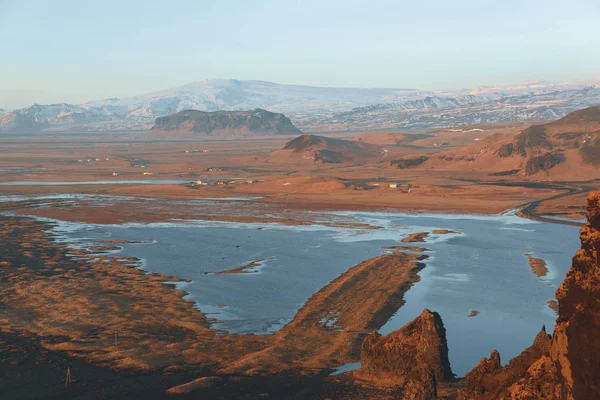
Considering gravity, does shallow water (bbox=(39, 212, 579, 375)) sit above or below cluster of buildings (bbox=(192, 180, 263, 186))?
above

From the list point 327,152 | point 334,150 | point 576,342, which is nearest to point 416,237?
point 576,342

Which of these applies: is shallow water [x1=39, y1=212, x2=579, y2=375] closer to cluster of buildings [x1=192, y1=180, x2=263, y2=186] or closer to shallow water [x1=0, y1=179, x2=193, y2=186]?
cluster of buildings [x1=192, y1=180, x2=263, y2=186]

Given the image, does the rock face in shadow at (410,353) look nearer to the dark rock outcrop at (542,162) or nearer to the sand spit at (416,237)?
the sand spit at (416,237)

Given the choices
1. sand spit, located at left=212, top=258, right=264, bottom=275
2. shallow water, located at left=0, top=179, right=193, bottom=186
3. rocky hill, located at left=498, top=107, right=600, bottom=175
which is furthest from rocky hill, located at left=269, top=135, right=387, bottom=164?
sand spit, located at left=212, top=258, right=264, bottom=275

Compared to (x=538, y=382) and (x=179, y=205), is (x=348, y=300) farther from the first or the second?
(x=179, y=205)

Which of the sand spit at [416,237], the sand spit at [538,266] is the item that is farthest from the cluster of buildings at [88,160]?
the sand spit at [538,266]

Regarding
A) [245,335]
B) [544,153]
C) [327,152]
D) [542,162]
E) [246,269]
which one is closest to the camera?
[245,335]

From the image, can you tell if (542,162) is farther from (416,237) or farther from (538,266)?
(538,266)
